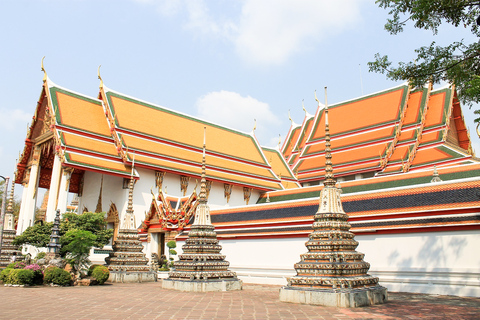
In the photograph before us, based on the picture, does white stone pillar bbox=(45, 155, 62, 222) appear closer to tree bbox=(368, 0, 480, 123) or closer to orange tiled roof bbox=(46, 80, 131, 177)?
orange tiled roof bbox=(46, 80, 131, 177)

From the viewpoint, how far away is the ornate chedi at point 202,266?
380 inches

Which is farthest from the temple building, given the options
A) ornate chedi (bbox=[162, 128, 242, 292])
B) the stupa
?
the stupa

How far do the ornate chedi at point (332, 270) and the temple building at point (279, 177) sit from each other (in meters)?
3.30

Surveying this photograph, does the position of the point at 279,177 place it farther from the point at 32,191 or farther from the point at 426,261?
the point at 426,261

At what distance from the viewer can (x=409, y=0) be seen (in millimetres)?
6434

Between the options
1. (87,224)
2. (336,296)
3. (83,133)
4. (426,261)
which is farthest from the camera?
(83,133)

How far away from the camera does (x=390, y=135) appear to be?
23547mm

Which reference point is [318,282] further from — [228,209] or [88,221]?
[88,221]

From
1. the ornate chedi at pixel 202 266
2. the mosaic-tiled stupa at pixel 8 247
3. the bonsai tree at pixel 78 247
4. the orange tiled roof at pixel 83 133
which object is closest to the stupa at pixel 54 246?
Answer: the bonsai tree at pixel 78 247

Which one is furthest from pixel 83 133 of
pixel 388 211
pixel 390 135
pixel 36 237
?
pixel 390 135

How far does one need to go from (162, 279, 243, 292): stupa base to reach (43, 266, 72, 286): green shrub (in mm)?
3179

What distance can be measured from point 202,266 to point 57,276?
449 centimetres

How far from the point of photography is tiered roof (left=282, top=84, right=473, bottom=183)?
2103 cm

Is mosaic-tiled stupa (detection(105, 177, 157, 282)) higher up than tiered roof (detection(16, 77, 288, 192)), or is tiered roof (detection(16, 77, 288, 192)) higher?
tiered roof (detection(16, 77, 288, 192))
